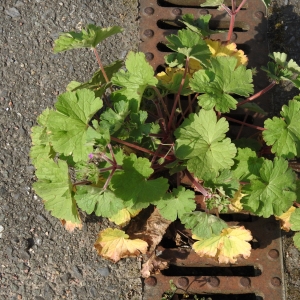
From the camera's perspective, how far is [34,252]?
7.56ft

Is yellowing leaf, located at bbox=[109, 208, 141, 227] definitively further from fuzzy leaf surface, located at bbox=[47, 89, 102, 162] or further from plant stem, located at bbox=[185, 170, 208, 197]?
fuzzy leaf surface, located at bbox=[47, 89, 102, 162]

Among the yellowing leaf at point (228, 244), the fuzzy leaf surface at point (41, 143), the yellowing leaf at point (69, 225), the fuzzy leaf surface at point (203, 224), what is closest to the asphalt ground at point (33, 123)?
the yellowing leaf at point (69, 225)

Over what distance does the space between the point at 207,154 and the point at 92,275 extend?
0.90 metres

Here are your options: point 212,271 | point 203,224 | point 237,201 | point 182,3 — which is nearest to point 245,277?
point 212,271

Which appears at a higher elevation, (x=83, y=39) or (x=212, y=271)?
(x=83, y=39)

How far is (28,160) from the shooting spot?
2.43 meters

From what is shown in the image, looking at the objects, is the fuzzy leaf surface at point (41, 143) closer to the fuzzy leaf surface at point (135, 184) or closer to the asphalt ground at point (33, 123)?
the asphalt ground at point (33, 123)

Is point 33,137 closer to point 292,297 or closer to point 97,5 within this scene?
point 97,5

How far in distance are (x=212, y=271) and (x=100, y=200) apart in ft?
2.75

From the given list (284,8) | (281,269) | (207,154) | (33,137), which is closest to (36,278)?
(33,137)

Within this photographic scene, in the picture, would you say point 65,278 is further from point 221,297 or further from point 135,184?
point 221,297

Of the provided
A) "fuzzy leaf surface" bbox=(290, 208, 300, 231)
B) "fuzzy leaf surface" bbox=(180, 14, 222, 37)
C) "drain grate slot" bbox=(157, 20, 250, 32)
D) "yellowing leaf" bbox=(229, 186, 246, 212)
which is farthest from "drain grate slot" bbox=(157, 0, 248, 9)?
"fuzzy leaf surface" bbox=(290, 208, 300, 231)

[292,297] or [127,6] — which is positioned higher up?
[127,6]

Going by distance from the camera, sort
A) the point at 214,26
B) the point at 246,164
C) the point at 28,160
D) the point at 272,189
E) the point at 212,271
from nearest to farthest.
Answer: the point at 272,189 < the point at 246,164 < the point at 212,271 < the point at 28,160 < the point at 214,26
